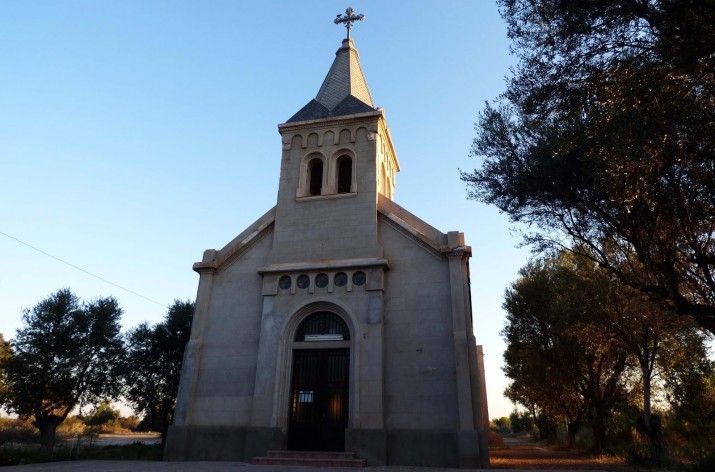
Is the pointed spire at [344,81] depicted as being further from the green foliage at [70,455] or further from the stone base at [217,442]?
the green foliage at [70,455]

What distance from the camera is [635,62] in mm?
8492

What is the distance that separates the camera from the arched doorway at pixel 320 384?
1552 centimetres

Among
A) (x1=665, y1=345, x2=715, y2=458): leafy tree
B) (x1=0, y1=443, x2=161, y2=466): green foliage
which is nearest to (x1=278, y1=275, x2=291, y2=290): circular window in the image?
(x1=0, y1=443, x2=161, y2=466): green foliage

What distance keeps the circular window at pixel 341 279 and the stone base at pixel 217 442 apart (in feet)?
18.3

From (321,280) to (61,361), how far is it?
50.0 ft

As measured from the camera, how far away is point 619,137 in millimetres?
8406

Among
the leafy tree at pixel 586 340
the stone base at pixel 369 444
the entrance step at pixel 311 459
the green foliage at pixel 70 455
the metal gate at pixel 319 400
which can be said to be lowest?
the green foliage at pixel 70 455

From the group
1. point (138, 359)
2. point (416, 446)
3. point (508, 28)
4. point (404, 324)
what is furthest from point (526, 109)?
point (138, 359)

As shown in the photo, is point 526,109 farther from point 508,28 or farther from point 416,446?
point 416,446

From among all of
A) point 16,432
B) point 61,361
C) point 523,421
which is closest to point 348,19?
point 61,361

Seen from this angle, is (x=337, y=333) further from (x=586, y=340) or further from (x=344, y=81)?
(x=344, y=81)

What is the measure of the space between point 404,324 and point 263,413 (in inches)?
232

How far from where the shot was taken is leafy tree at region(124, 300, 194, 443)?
24125 millimetres

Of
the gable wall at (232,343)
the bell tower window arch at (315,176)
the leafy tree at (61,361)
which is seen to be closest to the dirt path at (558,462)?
the gable wall at (232,343)
